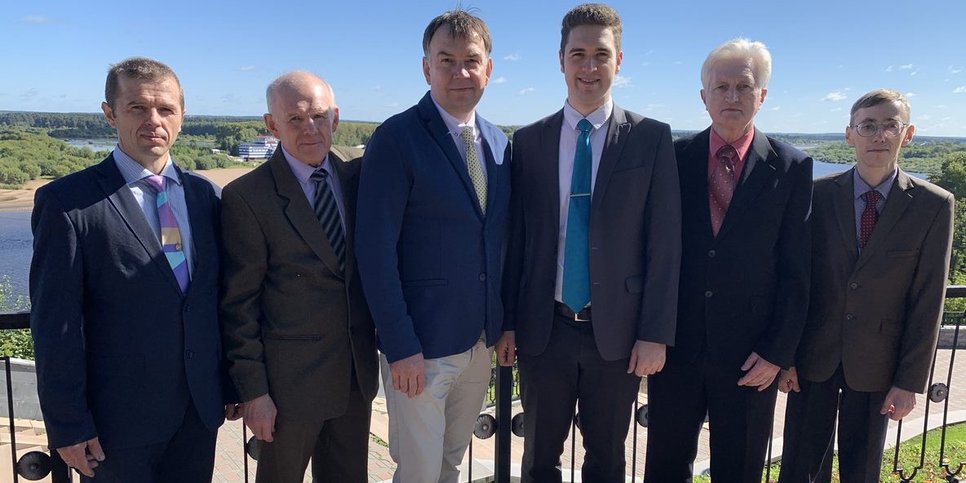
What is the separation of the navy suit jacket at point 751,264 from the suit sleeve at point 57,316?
87.9 inches

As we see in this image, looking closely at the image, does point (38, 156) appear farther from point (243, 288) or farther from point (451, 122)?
point (451, 122)

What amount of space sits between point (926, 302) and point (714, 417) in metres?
1.03

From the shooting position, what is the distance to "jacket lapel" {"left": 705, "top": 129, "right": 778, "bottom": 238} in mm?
2525

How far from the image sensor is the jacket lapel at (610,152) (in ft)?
7.95

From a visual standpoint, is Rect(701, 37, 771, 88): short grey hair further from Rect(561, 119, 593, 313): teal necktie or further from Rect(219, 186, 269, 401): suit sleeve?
Rect(219, 186, 269, 401): suit sleeve

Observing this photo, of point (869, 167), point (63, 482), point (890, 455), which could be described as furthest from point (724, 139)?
point (890, 455)

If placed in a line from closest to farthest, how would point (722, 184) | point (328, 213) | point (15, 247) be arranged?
point (328, 213)
point (722, 184)
point (15, 247)

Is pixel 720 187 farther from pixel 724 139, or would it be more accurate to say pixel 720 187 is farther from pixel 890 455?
pixel 890 455

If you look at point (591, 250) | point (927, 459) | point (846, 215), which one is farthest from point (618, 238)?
point (927, 459)

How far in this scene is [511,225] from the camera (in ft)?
8.38

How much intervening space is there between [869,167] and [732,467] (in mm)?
1449

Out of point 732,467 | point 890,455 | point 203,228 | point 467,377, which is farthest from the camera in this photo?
point 890,455

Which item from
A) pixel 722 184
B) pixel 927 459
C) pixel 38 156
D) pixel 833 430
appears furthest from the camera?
pixel 38 156

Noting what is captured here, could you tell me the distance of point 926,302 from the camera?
2625mm
